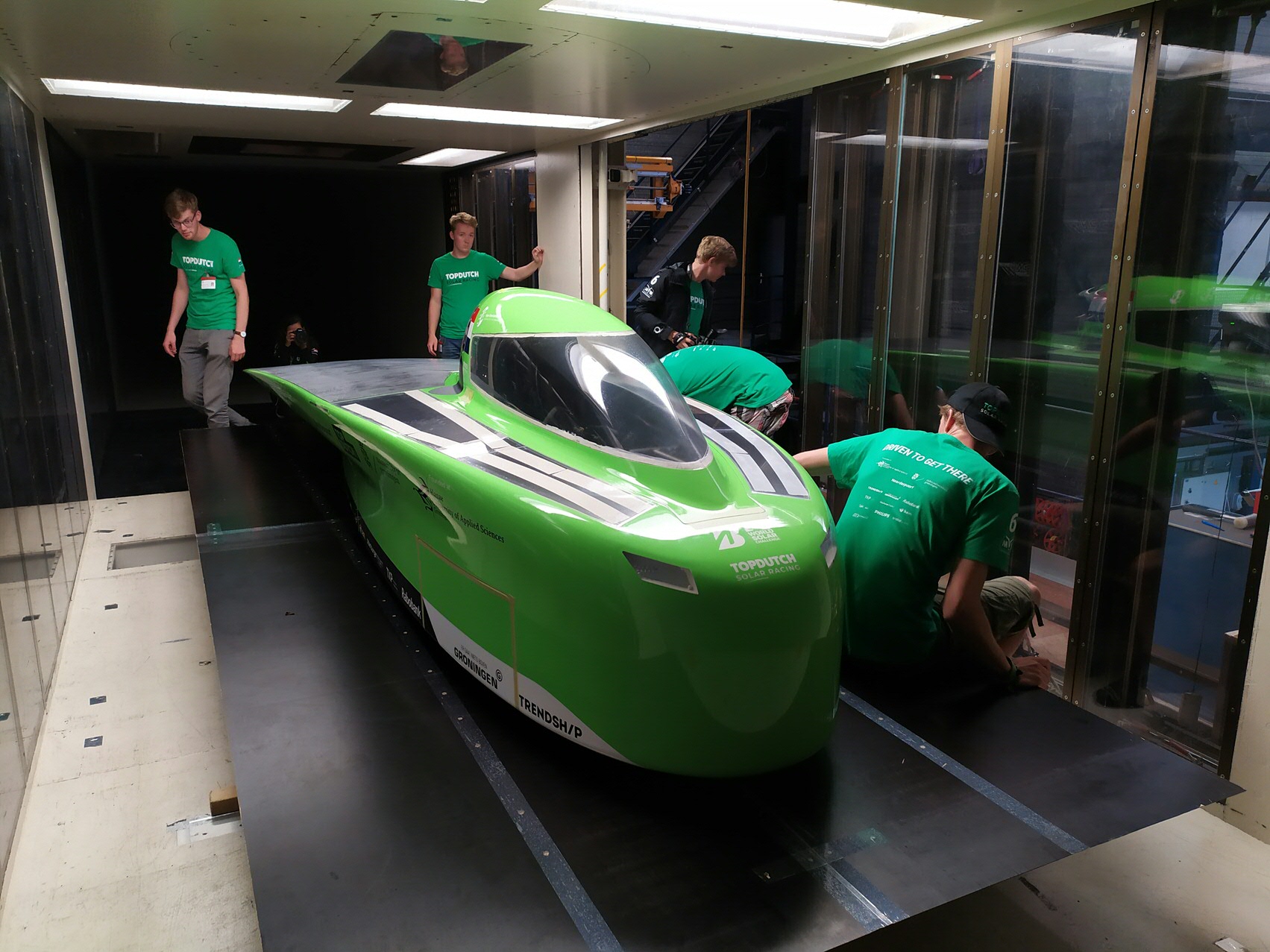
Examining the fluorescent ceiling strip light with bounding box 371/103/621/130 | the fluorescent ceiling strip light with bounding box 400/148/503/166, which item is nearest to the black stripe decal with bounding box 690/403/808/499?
the fluorescent ceiling strip light with bounding box 371/103/621/130

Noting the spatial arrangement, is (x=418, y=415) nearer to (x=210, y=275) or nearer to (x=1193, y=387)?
(x=1193, y=387)

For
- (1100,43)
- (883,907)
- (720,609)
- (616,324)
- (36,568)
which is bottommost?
(883,907)

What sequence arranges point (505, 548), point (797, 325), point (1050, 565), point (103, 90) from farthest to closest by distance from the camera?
point (797, 325), point (103, 90), point (1050, 565), point (505, 548)

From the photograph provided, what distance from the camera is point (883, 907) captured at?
6.08ft

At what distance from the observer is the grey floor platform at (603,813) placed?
1.82 meters

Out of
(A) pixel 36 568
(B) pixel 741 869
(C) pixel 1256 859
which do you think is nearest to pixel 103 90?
(A) pixel 36 568

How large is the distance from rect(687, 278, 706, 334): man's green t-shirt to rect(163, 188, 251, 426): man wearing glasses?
107 inches

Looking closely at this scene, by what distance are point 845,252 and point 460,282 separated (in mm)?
3132

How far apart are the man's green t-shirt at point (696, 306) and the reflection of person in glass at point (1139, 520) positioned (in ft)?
8.97

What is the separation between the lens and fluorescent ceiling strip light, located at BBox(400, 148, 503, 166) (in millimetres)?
7773

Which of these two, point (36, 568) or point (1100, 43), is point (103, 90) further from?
point (1100, 43)

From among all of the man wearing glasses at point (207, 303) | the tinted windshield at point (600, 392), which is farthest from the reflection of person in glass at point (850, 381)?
the man wearing glasses at point (207, 303)

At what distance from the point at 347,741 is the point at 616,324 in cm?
148

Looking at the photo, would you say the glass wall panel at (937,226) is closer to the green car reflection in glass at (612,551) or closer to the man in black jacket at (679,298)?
the green car reflection in glass at (612,551)
